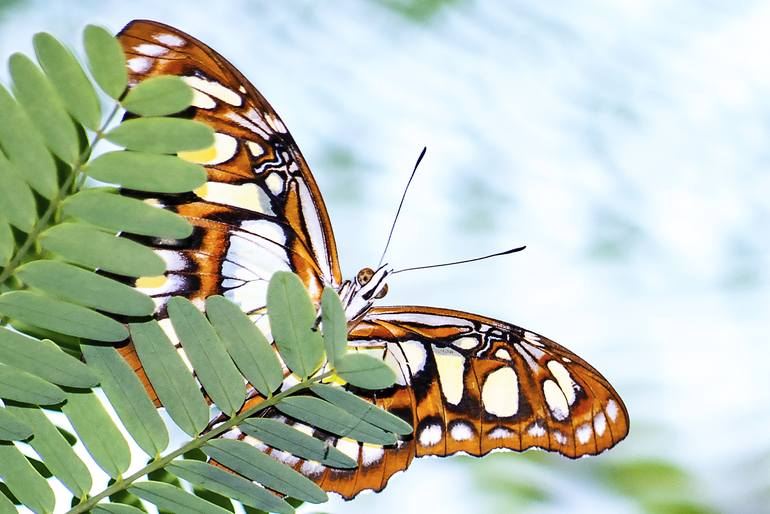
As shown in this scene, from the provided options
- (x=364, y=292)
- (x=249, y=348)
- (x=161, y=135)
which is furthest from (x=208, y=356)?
(x=364, y=292)

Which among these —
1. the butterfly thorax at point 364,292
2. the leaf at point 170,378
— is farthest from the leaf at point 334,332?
the butterfly thorax at point 364,292

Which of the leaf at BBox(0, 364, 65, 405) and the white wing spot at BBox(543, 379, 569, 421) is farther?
the white wing spot at BBox(543, 379, 569, 421)

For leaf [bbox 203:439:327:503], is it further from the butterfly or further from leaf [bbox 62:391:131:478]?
the butterfly

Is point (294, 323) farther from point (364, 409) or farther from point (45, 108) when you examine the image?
point (45, 108)

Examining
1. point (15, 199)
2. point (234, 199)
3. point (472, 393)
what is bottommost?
point (15, 199)

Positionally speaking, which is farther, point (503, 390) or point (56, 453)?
point (503, 390)

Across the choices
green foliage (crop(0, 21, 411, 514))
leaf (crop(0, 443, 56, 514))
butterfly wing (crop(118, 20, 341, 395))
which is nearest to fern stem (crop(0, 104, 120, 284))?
green foliage (crop(0, 21, 411, 514))

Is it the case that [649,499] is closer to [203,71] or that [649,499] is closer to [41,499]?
[203,71]

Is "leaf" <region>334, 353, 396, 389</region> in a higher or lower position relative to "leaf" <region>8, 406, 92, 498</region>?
higher
